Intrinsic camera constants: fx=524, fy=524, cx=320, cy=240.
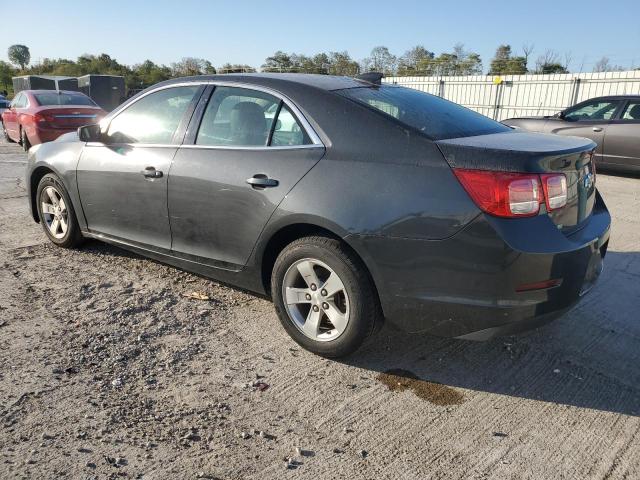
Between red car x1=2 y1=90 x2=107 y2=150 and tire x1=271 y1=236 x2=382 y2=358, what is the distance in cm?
960

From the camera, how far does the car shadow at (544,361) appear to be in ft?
9.30

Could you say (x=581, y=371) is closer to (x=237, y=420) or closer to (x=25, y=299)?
(x=237, y=420)

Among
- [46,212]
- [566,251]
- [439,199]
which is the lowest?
[46,212]

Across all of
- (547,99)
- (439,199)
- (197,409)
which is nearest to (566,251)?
(439,199)

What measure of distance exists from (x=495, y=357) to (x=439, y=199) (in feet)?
3.97

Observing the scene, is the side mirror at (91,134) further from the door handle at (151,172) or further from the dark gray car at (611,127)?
the dark gray car at (611,127)

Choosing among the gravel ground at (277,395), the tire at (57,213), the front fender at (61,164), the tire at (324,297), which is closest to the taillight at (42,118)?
the front fender at (61,164)

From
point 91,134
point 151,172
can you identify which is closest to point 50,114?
point 91,134

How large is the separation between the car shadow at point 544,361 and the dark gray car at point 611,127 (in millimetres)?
6590

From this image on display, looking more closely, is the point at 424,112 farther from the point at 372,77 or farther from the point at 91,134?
the point at 91,134

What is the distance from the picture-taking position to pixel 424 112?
3279 millimetres

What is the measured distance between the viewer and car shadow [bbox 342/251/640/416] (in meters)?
2.83

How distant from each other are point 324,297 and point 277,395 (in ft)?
1.99

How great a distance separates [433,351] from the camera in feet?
10.7
